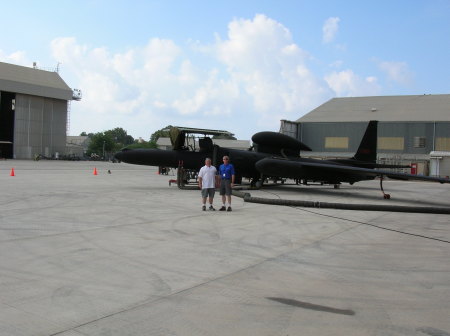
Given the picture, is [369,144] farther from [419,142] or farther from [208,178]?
[419,142]

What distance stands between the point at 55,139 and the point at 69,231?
76982 millimetres

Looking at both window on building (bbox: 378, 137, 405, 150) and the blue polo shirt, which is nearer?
the blue polo shirt

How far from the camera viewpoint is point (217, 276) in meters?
5.75

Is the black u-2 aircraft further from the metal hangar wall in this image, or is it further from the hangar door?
→ the hangar door

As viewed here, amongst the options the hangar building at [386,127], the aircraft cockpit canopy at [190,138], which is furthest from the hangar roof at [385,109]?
the aircraft cockpit canopy at [190,138]

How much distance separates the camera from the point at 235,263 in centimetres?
648

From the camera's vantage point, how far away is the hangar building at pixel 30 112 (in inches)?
2899

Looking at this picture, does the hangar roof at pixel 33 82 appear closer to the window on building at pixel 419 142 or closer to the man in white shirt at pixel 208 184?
the window on building at pixel 419 142

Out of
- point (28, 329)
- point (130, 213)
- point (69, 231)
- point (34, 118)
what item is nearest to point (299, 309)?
→ point (28, 329)

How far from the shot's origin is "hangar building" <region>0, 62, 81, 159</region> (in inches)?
2899

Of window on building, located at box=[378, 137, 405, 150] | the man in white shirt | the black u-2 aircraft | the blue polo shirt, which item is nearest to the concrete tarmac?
the man in white shirt

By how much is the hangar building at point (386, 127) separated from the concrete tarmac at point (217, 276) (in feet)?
137

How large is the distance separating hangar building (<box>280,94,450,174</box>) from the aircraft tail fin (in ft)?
93.0

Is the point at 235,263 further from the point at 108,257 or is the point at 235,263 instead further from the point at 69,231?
the point at 69,231
